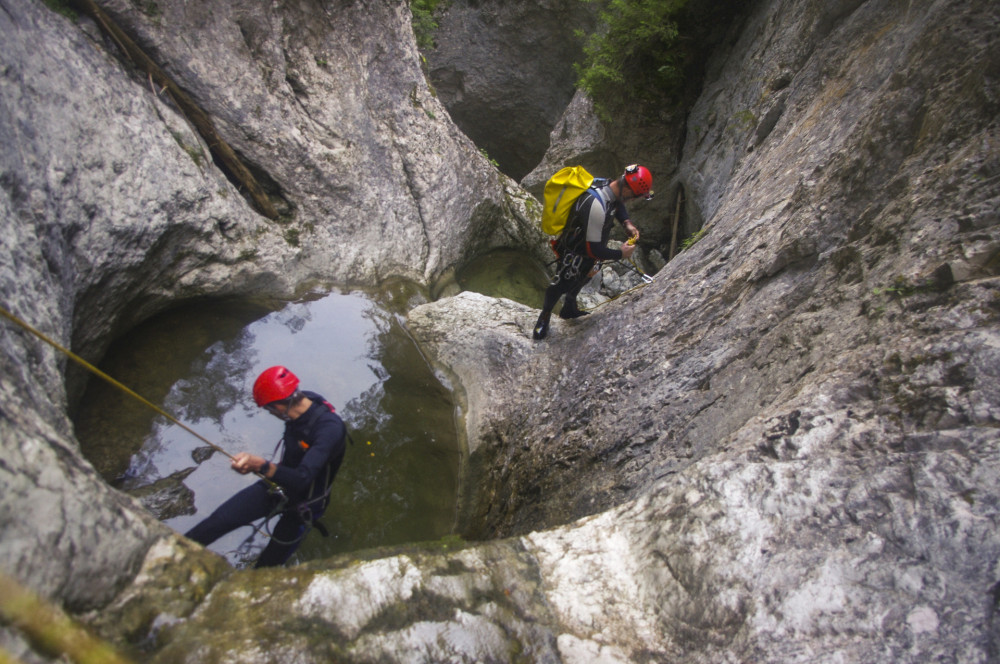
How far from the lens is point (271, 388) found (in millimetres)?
3785

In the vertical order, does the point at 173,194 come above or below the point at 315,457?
above

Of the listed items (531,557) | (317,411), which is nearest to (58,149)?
(317,411)

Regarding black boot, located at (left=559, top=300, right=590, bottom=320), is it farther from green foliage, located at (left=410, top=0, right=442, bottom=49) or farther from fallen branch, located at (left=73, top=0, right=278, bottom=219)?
green foliage, located at (left=410, top=0, right=442, bottom=49)

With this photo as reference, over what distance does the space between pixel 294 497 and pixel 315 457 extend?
40 centimetres

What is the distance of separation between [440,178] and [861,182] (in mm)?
6246

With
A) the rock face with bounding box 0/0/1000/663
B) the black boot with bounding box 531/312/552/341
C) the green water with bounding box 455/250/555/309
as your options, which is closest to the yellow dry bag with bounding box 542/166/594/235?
the black boot with bounding box 531/312/552/341

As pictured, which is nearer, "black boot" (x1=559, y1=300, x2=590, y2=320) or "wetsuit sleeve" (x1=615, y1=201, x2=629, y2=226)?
"wetsuit sleeve" (x1=615, y1=201, x2=629, y2=226)

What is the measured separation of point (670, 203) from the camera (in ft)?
39.1

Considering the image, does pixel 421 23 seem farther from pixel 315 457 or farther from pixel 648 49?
pixel 315 457

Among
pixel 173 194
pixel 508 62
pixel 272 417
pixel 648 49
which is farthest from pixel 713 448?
pixel 508 62

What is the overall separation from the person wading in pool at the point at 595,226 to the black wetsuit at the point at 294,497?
3.27 meters

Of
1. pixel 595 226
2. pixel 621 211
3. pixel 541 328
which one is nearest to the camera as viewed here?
pixel 595 226

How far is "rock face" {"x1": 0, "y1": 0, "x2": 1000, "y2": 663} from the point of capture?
7.21 ft

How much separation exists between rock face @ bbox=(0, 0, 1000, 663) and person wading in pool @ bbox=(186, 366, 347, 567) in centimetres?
110
